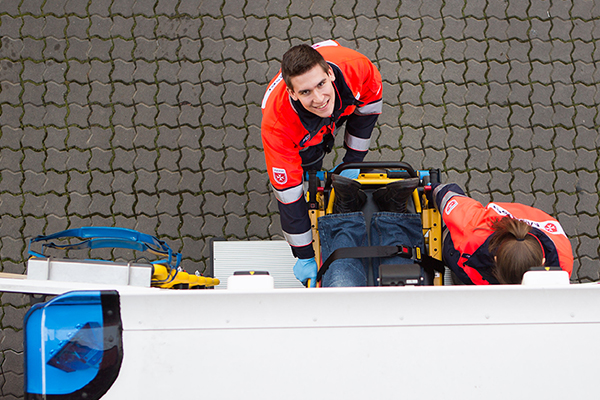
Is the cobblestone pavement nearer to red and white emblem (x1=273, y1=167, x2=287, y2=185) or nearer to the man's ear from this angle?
red and white emblem (x1=273, y1=167, x2=287, y2=185)

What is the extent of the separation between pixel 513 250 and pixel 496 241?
0.42 feet

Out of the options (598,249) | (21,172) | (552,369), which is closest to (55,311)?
(552,369)

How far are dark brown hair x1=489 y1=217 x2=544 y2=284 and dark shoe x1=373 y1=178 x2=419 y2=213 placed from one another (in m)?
0.50

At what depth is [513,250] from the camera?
1721 mm

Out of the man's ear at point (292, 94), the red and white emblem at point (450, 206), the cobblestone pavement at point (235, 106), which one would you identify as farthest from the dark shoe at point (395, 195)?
the cobblestone pavement at point (235, 106)

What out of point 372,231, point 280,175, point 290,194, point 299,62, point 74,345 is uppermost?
point 299,62

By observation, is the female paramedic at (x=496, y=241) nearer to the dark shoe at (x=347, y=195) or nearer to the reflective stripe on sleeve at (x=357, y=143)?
the dark shoe at (x=347, y=195)

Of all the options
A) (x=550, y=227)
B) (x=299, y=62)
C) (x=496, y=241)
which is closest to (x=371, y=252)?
(x=496, y=241)

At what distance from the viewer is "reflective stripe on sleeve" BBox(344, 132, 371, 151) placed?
8.70 feet

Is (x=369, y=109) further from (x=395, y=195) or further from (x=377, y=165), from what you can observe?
(x=395, y=195)

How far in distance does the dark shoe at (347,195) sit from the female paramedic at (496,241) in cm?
46

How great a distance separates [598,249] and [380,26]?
8.94ft

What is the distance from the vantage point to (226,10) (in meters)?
3.61

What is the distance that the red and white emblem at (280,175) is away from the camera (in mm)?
2178
